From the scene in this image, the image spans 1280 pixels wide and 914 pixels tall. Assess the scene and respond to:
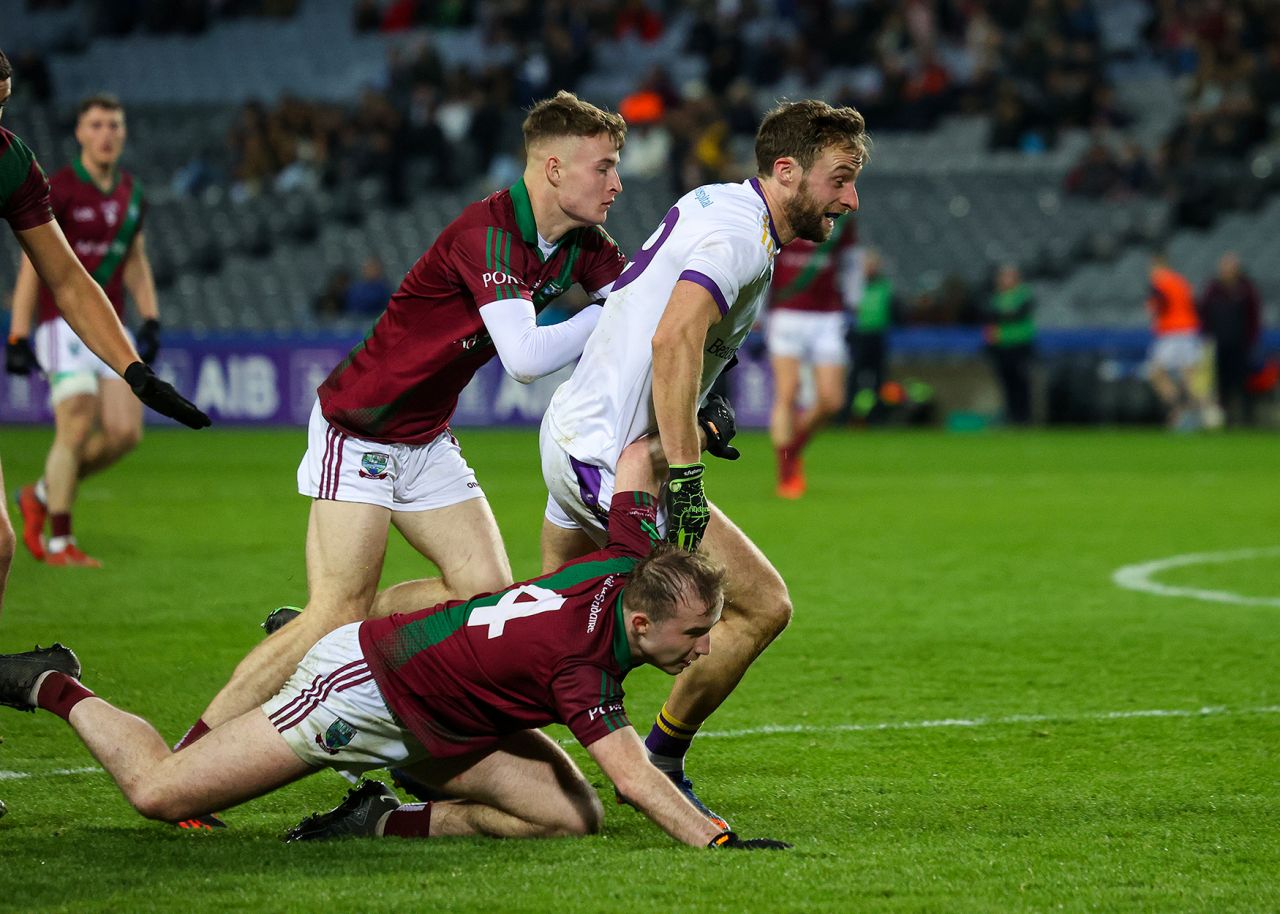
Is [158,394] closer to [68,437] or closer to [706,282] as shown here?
[706,282]

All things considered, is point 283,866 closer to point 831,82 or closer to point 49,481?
point 49,481

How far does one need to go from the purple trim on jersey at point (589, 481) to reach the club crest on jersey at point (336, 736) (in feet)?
3.27

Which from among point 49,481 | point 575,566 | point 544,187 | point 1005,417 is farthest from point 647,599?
point 1005,417

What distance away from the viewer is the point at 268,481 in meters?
16.0

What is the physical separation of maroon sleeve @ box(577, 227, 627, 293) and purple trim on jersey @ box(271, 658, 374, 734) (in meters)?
1.65

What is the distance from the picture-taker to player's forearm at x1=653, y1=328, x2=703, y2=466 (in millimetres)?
4996

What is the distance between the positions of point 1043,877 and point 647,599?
1180 millimetres

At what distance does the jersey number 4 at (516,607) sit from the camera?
15.6 feet

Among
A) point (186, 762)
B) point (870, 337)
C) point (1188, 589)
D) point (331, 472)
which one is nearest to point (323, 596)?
point (331, 472)

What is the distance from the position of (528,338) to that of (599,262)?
752mm

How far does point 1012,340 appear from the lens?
22.6 meters

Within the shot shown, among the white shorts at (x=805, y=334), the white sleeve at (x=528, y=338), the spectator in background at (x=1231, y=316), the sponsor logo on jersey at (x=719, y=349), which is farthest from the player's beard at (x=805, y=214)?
the spectator in background at (x=1231, y=316)

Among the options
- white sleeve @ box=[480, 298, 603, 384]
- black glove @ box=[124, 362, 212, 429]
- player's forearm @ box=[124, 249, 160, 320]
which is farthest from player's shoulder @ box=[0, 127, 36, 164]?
player's forearm @ box=[124, 249, 160, 320]

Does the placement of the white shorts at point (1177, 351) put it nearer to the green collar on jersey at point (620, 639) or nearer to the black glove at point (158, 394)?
the black glove at point (158, 394)
